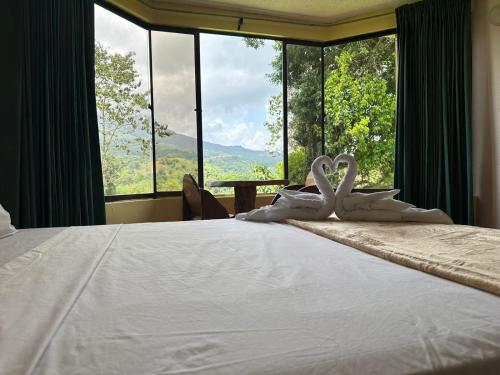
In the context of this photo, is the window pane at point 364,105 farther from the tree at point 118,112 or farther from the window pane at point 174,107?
the tree at point 118,112

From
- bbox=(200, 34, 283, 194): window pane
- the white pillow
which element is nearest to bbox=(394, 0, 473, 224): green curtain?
bbox=(200, 34, 283, 194): window pane

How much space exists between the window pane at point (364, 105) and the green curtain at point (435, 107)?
1.22ft

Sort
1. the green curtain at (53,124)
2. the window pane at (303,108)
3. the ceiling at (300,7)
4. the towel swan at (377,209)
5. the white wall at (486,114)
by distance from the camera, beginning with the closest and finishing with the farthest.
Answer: the towel swan at (377,209), the green curtain at (53,124), the white wall at (486,114), the ceiling at (300,7), the window pane at (303,108)

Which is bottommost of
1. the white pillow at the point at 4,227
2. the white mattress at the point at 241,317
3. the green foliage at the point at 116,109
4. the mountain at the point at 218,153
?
the white mattress at the point at 241,317

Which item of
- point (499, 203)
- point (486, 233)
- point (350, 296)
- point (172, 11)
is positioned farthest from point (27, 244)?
point (499, 203)

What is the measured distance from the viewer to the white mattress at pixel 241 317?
22.3 inches

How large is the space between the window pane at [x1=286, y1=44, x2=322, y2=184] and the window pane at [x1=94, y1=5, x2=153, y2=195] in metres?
1.67

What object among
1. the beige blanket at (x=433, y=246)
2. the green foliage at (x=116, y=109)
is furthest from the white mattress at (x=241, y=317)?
the green foliage at (x=116, y=109)

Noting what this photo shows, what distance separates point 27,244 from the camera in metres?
1.45

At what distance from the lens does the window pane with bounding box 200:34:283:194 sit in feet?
14.7

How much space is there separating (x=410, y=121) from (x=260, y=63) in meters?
1.82

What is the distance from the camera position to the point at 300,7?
13.9 feet

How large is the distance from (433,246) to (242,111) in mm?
3702

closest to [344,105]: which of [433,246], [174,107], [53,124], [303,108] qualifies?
[303,108]
